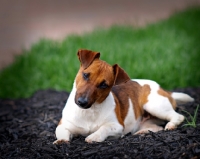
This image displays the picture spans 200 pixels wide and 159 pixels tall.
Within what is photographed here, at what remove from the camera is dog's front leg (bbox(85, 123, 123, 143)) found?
5305 millimetres

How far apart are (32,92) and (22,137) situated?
289 centimetres

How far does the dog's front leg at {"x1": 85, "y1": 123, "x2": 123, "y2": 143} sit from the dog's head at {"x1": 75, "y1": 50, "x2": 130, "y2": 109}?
0.99ft

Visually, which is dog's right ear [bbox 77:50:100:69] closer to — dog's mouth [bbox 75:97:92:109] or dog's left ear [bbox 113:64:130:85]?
dog's left ear [bbox 113:64:130:85]

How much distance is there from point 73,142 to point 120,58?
165 inches

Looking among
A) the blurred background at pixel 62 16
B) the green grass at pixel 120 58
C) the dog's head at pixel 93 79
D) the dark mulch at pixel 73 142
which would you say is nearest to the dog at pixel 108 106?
the dog's head at pixel 93 79

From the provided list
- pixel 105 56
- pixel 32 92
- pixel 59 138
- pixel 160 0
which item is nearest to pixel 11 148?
pixel 59 138

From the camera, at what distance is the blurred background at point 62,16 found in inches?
465

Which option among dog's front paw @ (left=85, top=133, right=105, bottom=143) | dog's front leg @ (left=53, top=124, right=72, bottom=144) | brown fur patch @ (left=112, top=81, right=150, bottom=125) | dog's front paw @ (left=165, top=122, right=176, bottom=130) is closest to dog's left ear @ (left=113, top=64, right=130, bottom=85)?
brown fur patch @ (left=112, top=81, right=150, bottom=125)

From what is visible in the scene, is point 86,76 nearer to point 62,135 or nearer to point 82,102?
point 82,102

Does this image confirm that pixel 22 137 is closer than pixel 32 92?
Yes

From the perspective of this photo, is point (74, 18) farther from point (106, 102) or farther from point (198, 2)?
point (106, 102)

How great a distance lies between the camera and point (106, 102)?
18.3ft

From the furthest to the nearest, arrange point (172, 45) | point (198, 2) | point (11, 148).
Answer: point (198, 2)
point (172, 45)
point (11, 148)

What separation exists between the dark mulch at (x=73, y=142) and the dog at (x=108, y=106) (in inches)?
5.8
